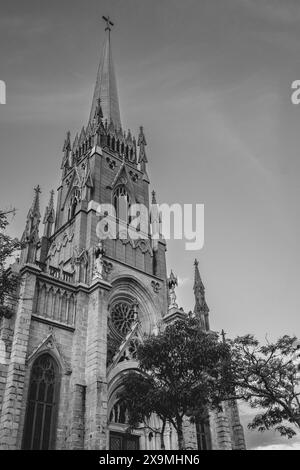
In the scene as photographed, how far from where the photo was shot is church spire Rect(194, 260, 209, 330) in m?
36.6

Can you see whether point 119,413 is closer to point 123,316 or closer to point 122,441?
point 122,441

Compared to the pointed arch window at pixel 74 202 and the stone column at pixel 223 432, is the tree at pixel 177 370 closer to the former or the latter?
the stone column at pixel 223 432

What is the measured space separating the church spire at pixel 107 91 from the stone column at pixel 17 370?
24.8 meters

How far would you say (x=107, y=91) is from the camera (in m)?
50.2

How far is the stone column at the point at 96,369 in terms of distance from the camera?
22.5 metres

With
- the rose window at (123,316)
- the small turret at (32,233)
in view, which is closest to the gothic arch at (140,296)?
the rose window at (123,316)

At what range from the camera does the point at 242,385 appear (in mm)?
22297

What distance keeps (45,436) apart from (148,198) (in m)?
23.9

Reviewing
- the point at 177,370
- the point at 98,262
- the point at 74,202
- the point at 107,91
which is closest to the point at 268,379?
the point at 177,370

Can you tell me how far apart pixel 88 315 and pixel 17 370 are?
251 inches

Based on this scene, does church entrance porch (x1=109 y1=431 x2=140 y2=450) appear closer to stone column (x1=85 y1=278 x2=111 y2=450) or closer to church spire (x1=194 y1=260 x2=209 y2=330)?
stone column (x1=85 y1=278 x2=111 y2=450)

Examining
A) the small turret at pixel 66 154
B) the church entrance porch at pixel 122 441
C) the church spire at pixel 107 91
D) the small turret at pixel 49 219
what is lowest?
the church entrance porch at pixel 122 441

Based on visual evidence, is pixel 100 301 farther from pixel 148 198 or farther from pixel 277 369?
pixel 148 198

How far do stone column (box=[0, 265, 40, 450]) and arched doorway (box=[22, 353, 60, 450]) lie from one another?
1025 mm
